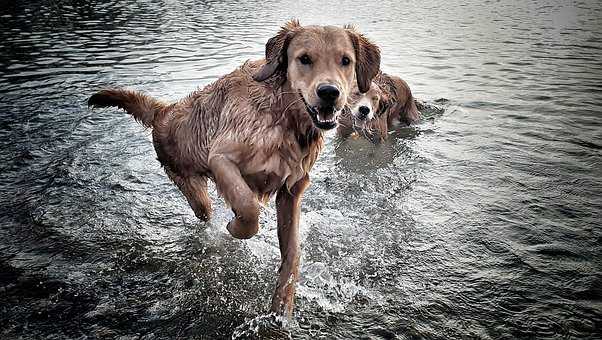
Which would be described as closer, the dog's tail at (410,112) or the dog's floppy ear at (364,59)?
the dog's floppy ear at (364,59)

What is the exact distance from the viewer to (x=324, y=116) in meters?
3.11

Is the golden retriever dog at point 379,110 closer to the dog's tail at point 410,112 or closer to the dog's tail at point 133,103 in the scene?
the dog's tail at point 410,112

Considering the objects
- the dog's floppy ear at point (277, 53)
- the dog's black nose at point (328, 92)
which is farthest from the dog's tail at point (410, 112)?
the dog's black nose at point (328, 92)

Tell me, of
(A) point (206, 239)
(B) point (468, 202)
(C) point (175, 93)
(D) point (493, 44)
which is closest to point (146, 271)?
(A) point (206, 239)

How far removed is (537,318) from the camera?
3.20m

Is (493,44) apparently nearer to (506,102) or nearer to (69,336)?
(506,102)

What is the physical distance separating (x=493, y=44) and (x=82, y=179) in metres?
12.9

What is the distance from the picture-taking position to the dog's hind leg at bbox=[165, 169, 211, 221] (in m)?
4.44

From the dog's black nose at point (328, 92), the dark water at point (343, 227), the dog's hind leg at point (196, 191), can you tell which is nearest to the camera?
the dog's black nose at point (328, 92)

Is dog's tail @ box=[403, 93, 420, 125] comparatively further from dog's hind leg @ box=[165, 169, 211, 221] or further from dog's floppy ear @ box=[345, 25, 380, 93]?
dog's hind leg @ box=[165, 169, 211, 221]

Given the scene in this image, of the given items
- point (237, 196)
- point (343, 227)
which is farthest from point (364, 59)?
point (343, 227)

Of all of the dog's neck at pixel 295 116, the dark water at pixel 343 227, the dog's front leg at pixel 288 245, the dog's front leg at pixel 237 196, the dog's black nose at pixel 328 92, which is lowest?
the dark water at pixel 343 227

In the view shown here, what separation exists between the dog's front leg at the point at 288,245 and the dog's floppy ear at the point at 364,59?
93 cm

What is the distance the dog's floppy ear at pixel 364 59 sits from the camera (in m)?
3.56
